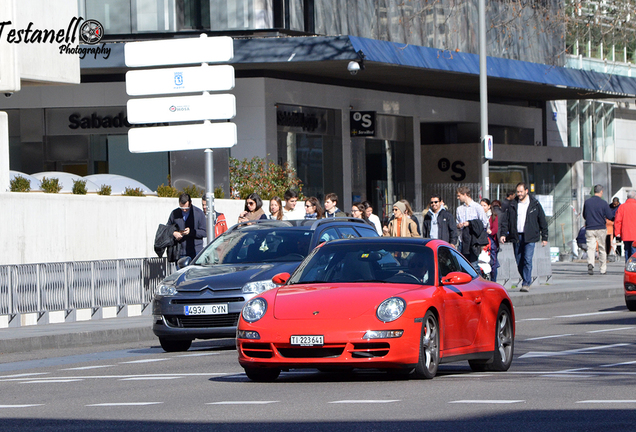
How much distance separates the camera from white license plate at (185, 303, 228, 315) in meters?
14.3

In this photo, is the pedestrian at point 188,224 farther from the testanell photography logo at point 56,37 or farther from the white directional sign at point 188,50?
the testanell photography logo at point 56,37

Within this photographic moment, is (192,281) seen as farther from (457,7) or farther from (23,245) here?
(457,7)

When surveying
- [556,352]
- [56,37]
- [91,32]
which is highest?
[91,32]

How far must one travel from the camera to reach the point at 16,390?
36.2 feet

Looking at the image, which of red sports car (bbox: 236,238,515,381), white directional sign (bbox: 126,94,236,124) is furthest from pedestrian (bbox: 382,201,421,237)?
red sports car (bbox: 236,238,515,381)

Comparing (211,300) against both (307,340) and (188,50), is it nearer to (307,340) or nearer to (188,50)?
(307,340)

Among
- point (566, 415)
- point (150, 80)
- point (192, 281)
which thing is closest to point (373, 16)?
point (150, 80)

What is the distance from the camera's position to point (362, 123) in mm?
37125

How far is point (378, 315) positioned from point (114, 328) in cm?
811

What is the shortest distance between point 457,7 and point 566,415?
30.7 m

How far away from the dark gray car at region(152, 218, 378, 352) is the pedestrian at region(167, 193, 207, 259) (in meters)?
4.76

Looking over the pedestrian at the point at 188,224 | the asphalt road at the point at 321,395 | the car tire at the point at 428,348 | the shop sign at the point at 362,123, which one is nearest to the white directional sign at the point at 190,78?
the pedestrian at the point at 188,224

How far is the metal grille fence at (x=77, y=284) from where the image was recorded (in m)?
18.3

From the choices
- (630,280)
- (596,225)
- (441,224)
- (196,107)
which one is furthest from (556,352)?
(596,225)
